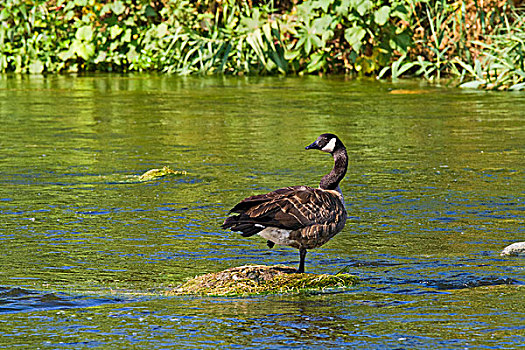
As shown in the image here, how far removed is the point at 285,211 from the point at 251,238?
5.84 feet

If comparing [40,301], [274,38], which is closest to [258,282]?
[40,301]

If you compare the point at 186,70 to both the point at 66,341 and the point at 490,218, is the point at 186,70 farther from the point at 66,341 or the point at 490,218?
the point at 66,341

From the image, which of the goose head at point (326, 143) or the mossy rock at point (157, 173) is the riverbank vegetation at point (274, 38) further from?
the goose head at point (326, 143)

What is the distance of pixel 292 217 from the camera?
5.53 meters

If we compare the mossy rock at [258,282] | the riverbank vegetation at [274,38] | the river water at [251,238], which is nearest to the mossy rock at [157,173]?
the river water at [251,238]

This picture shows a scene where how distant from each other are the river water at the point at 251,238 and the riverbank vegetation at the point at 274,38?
A: 2972 mm

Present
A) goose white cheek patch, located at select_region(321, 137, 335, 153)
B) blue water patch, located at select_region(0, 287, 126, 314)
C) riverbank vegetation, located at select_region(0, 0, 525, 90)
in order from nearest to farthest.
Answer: blue water patch, located at select_region(0, 287, 126, 314), goose white cheek patch, located at select_region(321, 137, 335, 153), riverbank vegetation, located at select_region(0, 0, 525, 90)

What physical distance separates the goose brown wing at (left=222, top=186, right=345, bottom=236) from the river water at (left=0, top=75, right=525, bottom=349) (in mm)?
422

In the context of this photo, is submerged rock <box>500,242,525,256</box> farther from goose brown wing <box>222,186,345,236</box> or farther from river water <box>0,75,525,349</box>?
goose brown wing <box>222,186,345,236</box>

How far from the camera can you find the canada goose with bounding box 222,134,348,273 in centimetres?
543

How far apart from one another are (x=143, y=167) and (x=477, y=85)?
362 inches

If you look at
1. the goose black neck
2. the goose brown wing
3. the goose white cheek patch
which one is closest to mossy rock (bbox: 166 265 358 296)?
the goose brown wing

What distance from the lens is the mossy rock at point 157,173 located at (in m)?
9.70

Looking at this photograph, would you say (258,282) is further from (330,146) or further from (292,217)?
(330,146)
